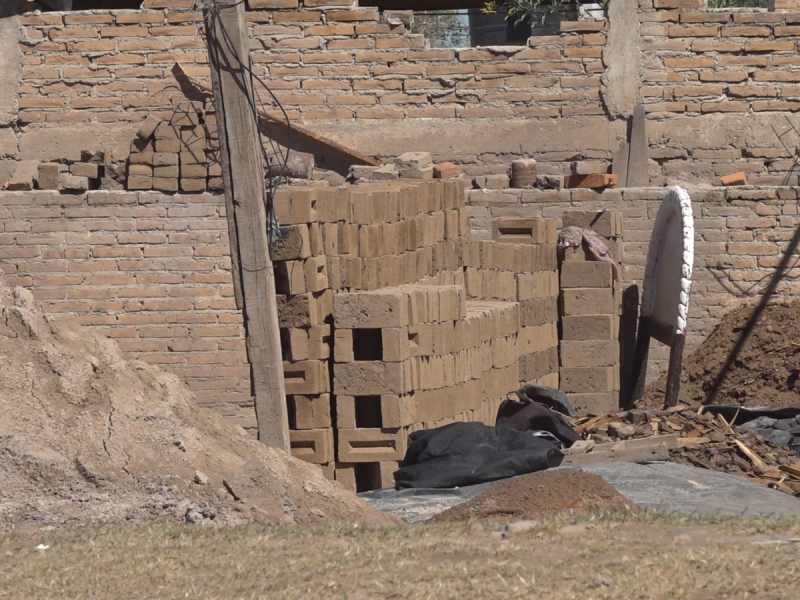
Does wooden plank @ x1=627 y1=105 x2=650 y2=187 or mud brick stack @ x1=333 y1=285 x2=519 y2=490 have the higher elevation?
wooden plank @ x1=627 y1=105 x2=650 y2=187

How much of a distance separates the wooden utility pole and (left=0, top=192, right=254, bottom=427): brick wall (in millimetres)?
729

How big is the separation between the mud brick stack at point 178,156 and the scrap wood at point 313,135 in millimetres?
1152

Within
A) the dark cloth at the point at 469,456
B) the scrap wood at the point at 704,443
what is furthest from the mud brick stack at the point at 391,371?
the scrap wood at the point at 704,443

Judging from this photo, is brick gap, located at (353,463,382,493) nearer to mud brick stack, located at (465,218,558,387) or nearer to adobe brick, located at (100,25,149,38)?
mud brick stack, located at (465,218,558,387)

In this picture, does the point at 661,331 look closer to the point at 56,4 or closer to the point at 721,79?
the point at 721,79

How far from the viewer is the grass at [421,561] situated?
501 cm

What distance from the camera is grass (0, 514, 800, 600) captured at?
16.4 feet

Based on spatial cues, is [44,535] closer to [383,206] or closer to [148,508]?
[148,508]

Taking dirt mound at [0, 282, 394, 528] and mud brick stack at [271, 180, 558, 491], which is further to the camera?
mud brick stack at [271, 180, 558, 491]

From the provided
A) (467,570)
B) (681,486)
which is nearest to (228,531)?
(467,570)

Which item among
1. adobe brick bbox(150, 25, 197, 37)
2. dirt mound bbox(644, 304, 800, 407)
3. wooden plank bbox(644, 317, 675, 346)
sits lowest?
dirt mound bbox(644, 304, 800, 407)

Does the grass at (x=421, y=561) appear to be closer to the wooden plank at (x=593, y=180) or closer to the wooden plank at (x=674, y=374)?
the wooden plank at (x=674, y=374)

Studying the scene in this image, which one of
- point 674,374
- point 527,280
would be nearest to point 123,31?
point 527,280

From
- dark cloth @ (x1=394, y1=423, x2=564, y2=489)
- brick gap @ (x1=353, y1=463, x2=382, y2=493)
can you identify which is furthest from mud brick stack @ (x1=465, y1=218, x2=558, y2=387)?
dark cloth @ (x1=394, y1=423, x2=564, y2=489)
